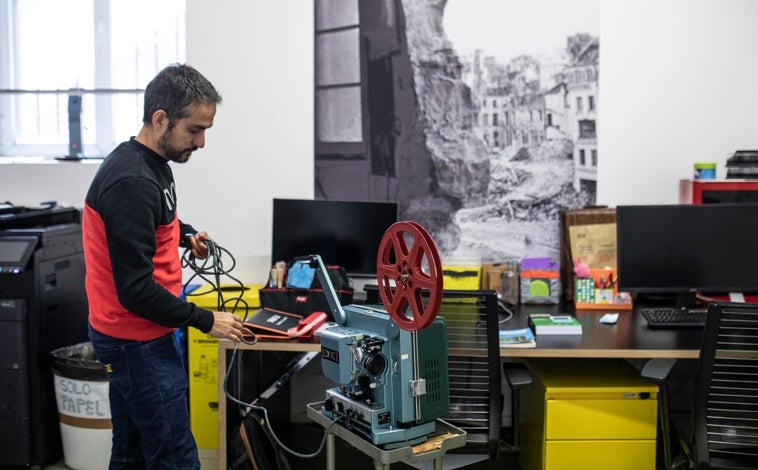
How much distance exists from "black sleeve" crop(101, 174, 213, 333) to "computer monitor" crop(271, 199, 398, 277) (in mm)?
1324

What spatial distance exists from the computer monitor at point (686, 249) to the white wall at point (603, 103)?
0.42m

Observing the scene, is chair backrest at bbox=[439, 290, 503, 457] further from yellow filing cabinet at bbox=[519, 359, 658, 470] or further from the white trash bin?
the white trash bin

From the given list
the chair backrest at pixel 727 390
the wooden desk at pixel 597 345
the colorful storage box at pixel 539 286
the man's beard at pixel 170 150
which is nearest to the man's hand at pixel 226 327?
the man's beard at pixel 170 150

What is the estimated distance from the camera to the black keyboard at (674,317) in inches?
116

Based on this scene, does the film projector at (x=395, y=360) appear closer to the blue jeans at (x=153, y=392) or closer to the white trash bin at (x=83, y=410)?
the blue jeans at (x=153, y=392)

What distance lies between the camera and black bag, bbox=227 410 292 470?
2.83m

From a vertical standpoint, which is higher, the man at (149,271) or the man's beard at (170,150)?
the man's beard at (170,150)

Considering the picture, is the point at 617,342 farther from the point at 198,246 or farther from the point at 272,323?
the point at 198,246

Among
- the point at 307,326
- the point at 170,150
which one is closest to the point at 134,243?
the point at 170,150

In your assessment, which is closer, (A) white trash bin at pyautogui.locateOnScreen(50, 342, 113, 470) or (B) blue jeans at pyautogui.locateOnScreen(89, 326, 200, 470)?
(B) blue jeans at pyautogui.locateOnScreen(89, 326, 200, 470)

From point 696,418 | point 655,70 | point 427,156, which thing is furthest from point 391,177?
point 696,418

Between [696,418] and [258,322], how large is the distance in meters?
1.54

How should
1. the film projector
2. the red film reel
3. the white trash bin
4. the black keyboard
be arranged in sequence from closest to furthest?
the red film reel
the film projector
the black keyboard
the white trash bin

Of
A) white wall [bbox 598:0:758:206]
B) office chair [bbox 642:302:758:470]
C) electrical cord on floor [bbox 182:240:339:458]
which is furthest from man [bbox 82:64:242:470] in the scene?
white wall [bbox 598:0:758:206]
